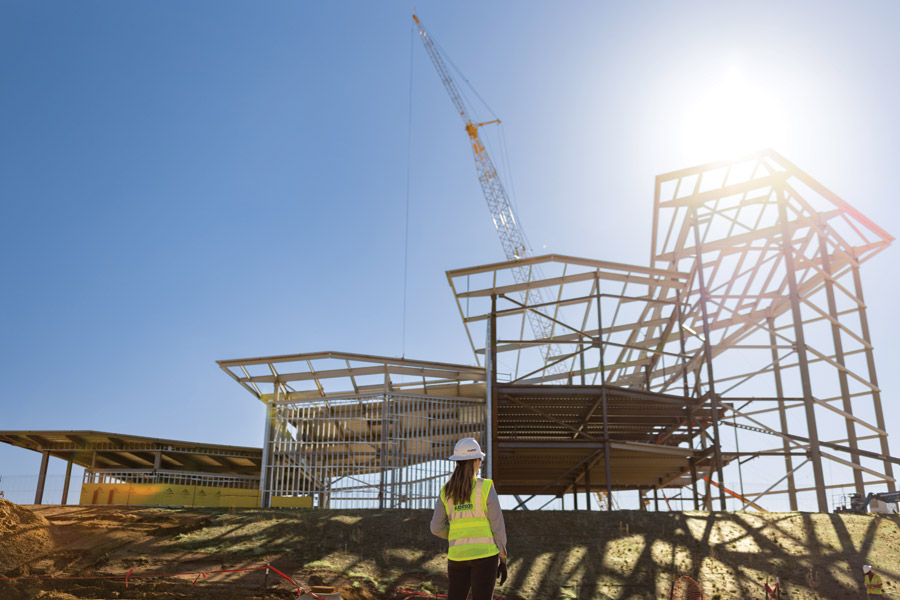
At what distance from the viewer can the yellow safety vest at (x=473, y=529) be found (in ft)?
17.5

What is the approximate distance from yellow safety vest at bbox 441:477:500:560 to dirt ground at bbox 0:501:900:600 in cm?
425

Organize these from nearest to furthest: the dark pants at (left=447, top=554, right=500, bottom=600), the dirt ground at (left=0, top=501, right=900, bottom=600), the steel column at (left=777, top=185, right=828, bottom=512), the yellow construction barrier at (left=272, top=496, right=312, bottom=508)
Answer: the dark pants at (left=447, top=554, right=500, bottom=600), the dirt ground at (left=0, top=501, right=900, bottom=600), the steel column at (left=777, top=185, right=828, bottom=512), the yellow construction barrier at (left=272, top=496, right=312, bottom=508)

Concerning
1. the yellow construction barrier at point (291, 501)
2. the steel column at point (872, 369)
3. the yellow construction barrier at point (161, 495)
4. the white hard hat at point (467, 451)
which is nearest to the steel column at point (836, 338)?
the steel column at point (872, 369)

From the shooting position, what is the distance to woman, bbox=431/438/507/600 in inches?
210

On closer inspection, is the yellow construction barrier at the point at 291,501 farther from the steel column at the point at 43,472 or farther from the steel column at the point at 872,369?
the steel column at the point at 872,369

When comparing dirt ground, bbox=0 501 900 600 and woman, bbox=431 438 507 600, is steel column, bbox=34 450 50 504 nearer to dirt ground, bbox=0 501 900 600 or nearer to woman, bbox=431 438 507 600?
dirt ground, bbox=0 501 900 600

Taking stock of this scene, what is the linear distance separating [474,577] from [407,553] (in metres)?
6.52

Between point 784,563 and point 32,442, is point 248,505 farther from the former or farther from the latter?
point 784,563

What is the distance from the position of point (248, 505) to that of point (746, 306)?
16.6m

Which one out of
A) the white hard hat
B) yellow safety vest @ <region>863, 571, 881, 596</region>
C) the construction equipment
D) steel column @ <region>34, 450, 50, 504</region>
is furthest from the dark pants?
steel column @ <region>34, 450, 50, 504</region>

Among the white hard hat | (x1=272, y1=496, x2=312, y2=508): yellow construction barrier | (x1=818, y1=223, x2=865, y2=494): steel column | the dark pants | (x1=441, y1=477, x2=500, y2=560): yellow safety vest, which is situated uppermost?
(x1=818, y1=223, x2=865, y2=494): steel column

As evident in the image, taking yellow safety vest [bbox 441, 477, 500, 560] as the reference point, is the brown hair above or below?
above

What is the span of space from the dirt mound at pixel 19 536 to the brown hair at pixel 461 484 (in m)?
7.25

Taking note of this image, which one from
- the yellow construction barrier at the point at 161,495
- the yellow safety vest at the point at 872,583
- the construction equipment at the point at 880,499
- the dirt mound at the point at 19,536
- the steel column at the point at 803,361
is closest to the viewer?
the yellow safety vest at the point at 872,583
